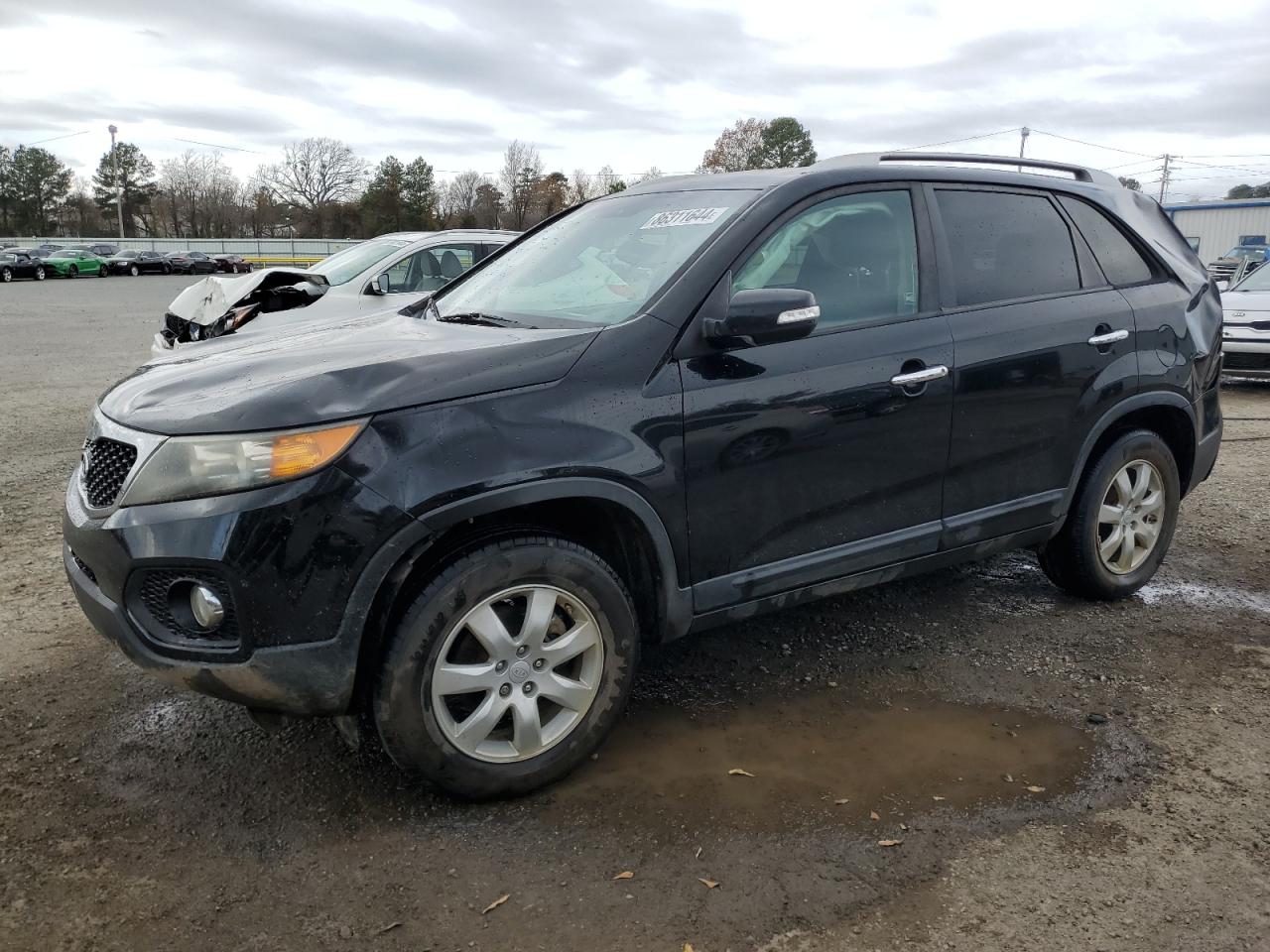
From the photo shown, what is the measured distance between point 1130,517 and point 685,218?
97.3 inches

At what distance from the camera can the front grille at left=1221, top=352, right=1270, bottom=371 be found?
34.6 ft

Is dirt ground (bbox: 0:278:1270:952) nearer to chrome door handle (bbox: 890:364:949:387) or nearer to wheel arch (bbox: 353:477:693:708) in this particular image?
wheel arch (bbox: 353:477:693:708)

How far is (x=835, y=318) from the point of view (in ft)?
11.2

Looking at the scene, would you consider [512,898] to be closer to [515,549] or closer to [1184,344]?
[515,549]

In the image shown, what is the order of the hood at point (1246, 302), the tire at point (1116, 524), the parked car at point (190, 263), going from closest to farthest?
the tire at point (1116, 524)
the hood at point (1246, 302)
the parked car at point (190, 263)

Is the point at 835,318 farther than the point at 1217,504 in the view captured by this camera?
No

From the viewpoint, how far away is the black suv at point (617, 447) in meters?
2.57

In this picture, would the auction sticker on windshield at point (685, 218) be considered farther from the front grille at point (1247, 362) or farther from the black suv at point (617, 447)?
the front grille at point (1247, 362)

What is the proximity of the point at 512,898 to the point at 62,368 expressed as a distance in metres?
11.8

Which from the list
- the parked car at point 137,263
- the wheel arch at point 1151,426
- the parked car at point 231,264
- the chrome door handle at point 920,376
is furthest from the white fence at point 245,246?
the chrome door handle at point 920,376

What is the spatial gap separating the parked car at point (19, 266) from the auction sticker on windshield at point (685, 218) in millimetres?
45546

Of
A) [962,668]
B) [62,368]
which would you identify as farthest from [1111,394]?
[62,368]

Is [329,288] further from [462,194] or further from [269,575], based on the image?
[462,194]

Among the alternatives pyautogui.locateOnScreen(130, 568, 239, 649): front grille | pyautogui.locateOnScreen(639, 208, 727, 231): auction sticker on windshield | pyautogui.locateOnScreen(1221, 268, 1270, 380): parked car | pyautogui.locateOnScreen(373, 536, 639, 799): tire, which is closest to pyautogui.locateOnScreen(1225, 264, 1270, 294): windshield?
pyautogui.locateOnScreen(1221, 268, 1270, 380): parked car
